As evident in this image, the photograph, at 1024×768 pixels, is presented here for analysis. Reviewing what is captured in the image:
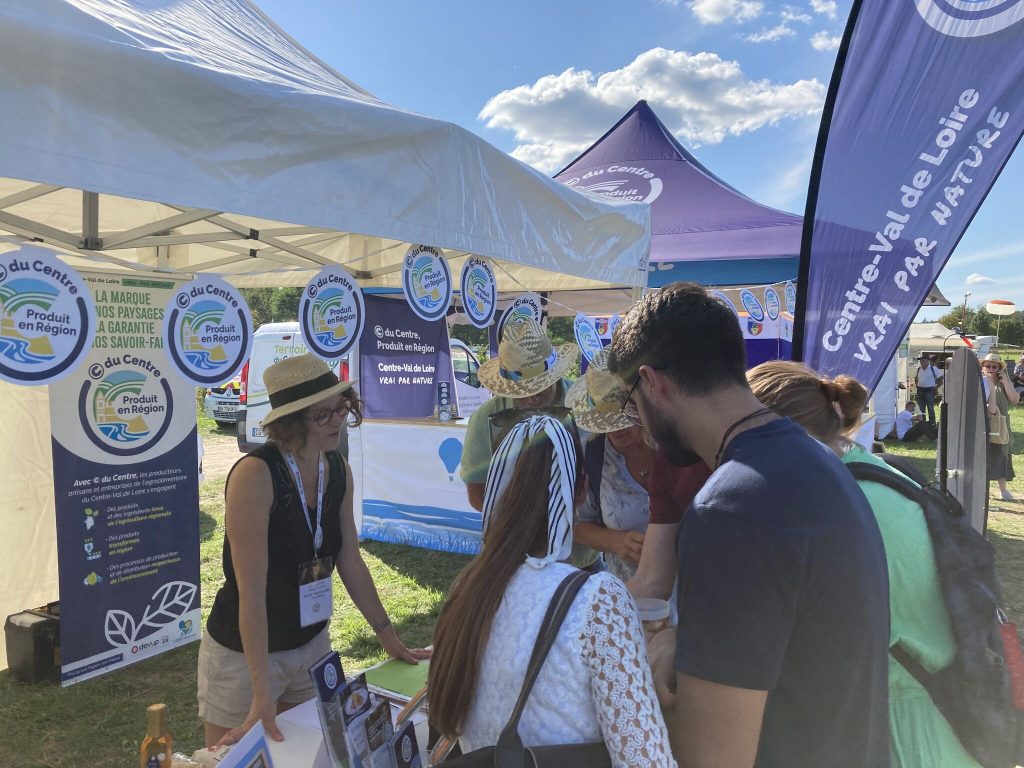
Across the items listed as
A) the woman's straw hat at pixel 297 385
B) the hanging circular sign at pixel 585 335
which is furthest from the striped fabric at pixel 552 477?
the hanging circular sign at pixel 585 335

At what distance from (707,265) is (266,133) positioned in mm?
6377

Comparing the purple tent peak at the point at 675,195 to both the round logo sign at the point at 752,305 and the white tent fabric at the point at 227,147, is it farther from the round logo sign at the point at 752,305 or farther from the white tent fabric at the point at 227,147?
the white tent fabric at the point at 227,147

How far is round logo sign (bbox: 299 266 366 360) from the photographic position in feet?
7.23

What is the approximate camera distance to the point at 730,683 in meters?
0.91

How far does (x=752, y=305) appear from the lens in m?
7.86

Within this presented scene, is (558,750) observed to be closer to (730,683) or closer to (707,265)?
(730,683)

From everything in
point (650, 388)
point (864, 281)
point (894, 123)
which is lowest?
point (650, 388)

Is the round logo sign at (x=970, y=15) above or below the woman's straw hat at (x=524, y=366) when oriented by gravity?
above

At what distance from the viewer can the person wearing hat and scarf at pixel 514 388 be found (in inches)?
107

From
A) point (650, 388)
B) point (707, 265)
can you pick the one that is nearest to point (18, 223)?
point (650, 388)

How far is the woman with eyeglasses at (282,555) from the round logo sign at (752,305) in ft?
21.5

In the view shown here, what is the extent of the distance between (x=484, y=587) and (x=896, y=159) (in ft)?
8.72

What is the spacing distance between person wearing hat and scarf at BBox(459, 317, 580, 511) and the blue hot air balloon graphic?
9.16ft

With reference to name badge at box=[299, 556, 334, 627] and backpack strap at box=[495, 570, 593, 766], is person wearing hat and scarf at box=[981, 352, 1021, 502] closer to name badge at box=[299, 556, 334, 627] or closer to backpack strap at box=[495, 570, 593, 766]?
name badge at box=[299, 556, 334, 627]
